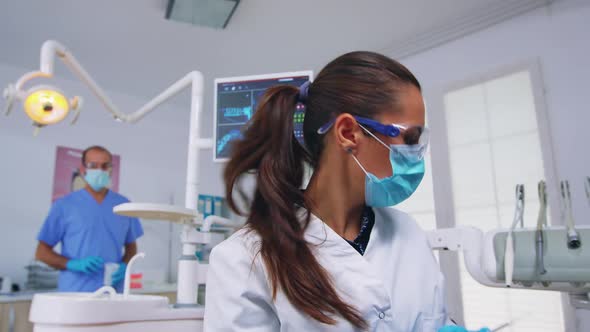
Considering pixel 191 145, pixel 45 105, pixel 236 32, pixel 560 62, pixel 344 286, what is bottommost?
pixel 344 286

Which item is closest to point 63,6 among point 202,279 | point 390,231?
point 202,279

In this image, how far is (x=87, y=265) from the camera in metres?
2.17

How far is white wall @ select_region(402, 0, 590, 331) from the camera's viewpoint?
92.5 inches

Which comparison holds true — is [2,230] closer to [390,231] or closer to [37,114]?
[37,114]

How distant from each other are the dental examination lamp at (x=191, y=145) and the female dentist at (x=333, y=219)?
0.27m

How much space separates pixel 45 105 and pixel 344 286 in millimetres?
1055

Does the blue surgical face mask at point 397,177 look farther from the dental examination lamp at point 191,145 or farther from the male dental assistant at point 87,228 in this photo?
the male dental assistant at point 87,228

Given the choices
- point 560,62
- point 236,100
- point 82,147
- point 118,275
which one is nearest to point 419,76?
point 560,62

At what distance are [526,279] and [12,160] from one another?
3.49 meters

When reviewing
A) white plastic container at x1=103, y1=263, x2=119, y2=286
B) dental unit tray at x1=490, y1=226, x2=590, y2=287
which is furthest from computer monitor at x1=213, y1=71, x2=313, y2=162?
white plastic container at x1=103, y1=263, x2=119, y2=286

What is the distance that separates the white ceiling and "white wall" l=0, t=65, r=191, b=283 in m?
0.44

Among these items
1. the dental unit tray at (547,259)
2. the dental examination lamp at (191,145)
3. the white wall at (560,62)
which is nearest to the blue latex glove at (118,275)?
the dental examination lamp at (191,145)

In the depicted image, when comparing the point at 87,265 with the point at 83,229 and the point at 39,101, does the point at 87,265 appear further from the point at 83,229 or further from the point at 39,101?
the point at 39,101

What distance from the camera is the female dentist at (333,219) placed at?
777 mm
